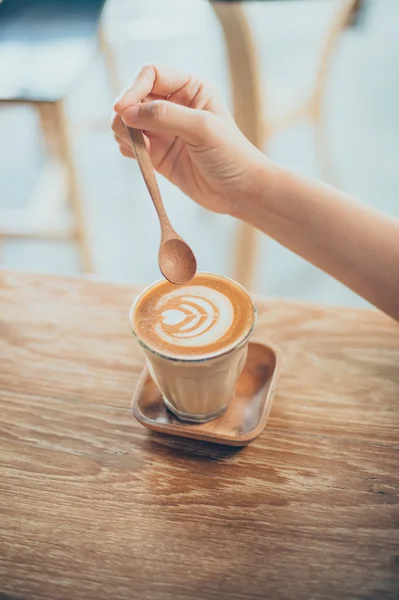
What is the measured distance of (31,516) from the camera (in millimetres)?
845

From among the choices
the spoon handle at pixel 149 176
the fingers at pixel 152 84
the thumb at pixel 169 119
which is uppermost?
the fingers at pixel 152 84

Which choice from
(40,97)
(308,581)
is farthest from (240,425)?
(40,97)

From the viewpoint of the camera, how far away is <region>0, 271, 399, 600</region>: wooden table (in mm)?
767

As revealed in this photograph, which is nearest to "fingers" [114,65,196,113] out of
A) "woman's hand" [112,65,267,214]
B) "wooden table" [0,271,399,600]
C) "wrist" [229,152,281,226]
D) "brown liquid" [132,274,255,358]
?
"woman's hand" [112,65,267,214]

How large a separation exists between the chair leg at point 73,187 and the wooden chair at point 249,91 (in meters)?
0.61

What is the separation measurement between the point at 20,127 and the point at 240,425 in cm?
303

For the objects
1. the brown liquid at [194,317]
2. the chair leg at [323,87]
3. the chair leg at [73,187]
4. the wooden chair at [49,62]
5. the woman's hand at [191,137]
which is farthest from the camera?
the chair leg at [323,87]

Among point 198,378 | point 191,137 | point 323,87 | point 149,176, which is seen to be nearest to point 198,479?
point 198,378

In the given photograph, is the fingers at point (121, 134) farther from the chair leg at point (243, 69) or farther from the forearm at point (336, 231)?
the chair leg at point (243, 69)

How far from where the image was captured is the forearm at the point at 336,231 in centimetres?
101

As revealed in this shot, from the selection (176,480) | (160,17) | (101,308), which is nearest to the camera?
(176,480)

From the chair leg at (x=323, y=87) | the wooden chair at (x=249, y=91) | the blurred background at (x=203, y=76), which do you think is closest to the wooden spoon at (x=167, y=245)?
the blurred background at (x=203, y=76)

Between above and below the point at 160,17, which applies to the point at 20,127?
below

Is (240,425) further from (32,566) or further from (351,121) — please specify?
(351,121)
